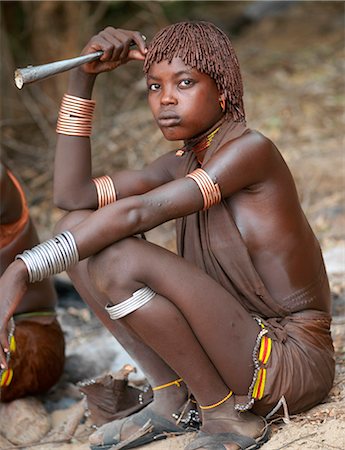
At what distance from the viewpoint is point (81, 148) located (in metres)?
3.09

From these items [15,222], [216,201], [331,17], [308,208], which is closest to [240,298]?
[216,201]

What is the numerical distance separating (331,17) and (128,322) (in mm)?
8320

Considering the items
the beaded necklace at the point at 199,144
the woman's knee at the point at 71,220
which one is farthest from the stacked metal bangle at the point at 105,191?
the beaded necklace at the point at 199,144

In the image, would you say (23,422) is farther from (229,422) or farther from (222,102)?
(222,102)

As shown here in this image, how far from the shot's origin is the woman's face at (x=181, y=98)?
2.81 meters

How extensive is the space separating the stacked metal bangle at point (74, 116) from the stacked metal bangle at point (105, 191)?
0.61ft

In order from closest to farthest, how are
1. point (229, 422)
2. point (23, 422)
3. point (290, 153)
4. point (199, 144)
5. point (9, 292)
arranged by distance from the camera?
point (9, 292) → point (229, 422) → point (199, 144) → point (23, 422) → point (290, 153)

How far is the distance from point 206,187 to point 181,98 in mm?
314

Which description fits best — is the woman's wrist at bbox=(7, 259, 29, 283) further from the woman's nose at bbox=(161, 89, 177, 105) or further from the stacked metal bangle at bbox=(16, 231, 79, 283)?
the woman's nose at bbox=(161, 89, 177, 105)

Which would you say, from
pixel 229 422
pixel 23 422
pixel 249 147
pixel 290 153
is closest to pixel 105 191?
pixel 249 147

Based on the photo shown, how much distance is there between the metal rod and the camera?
282cm

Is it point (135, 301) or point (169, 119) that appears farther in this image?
point (169, 119)

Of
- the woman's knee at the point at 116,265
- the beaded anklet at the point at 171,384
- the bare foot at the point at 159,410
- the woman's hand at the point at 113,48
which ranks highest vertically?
the woman's hand at the point at 113,48

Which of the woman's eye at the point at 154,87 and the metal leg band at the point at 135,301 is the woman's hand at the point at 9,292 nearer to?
the metal leg band at the point at 135,301
